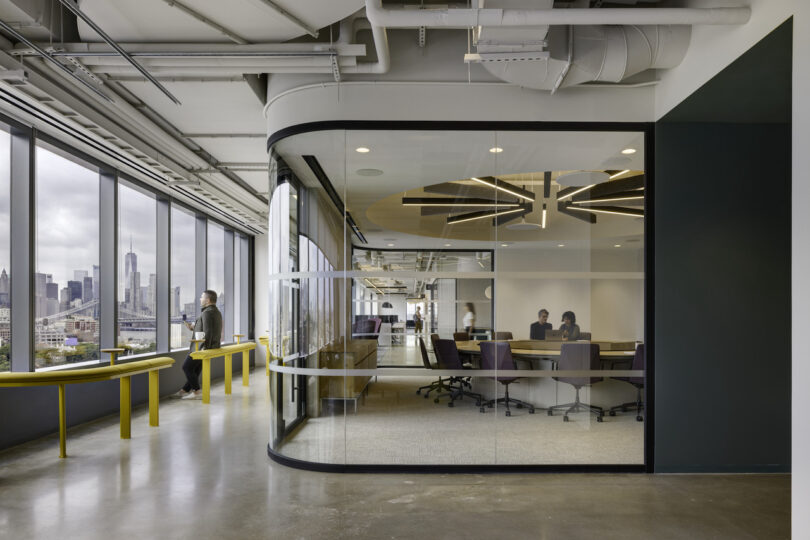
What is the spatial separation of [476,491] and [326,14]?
3.90 meters

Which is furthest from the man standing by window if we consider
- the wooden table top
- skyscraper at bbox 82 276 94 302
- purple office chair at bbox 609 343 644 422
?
skyscraper at bbox 82 276 94 302

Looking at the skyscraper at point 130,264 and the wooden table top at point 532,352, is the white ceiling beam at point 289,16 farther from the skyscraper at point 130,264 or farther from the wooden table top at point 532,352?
the skyscraper at point 130,264

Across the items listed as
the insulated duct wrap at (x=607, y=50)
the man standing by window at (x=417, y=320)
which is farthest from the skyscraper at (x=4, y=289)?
the insulated duct wrap at (x=607, y=50)

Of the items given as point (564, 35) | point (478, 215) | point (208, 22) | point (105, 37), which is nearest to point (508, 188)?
point (478, 215)

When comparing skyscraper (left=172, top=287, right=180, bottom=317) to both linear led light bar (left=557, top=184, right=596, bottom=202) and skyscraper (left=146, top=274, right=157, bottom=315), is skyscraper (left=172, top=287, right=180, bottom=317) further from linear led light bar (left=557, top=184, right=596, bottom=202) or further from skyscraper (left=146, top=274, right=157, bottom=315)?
linear led light bar (left=557, top=184, right=596, bottom=202)

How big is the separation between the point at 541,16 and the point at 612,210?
88.9 inches

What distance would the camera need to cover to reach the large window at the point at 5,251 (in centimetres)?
611

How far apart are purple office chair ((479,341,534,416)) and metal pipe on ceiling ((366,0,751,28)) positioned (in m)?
2.76

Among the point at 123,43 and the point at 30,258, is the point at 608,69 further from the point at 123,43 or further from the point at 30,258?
the point at 30,258

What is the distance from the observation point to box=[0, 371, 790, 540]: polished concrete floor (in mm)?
3885

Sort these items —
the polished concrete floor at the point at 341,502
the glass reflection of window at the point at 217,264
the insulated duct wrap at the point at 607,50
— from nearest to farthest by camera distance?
the polished concrete floor at the point at 341,502
the insulated duct wrap at the point at 607,50
the glass reflection of window at the point at 217,264

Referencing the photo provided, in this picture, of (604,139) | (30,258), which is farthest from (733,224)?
(30,258)

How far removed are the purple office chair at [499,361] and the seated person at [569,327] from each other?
1.76 feet

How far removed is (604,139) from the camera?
5266mm
